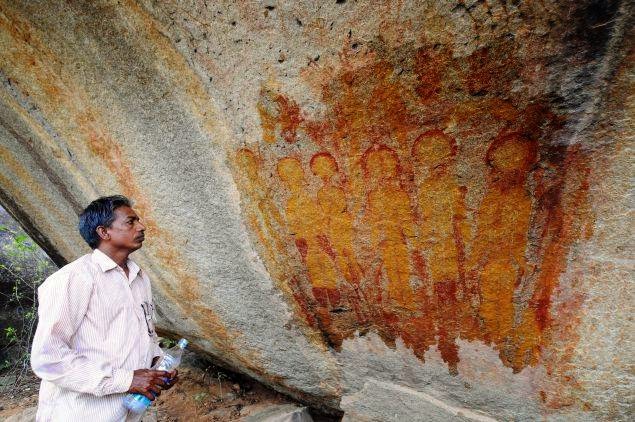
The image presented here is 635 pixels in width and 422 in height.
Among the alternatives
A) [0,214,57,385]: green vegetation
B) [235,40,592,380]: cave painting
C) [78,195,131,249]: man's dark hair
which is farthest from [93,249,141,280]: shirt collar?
A: [0,214,57,385]: green vegetation

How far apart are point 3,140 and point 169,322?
1.68 meters

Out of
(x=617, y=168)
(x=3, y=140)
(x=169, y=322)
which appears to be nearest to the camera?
(x=617, y=168)

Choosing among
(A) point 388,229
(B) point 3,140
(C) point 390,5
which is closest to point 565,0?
(C) point 390,5

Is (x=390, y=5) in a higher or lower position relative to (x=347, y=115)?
higher

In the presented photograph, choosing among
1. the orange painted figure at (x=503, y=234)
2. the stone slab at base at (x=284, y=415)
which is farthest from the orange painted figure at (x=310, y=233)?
the stone slab at base at (x=284, y=415)

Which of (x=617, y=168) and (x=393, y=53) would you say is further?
(x=393, y=53)

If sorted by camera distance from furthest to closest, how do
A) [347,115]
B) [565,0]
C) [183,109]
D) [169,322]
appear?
[169,322] → [183,109] → [347,115] → [565,0]

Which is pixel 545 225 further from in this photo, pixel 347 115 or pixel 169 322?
pixel 169 322

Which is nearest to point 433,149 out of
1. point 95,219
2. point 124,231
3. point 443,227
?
point 443,227

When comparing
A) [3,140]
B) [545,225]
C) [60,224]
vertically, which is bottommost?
[545,225]

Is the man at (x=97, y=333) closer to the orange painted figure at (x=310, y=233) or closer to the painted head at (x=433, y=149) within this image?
the orange painted figure at (x=310, y=233)

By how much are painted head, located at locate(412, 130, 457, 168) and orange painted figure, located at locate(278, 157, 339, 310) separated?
0.53 metres

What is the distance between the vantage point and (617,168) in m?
1.26

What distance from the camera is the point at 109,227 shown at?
5.69 ft
